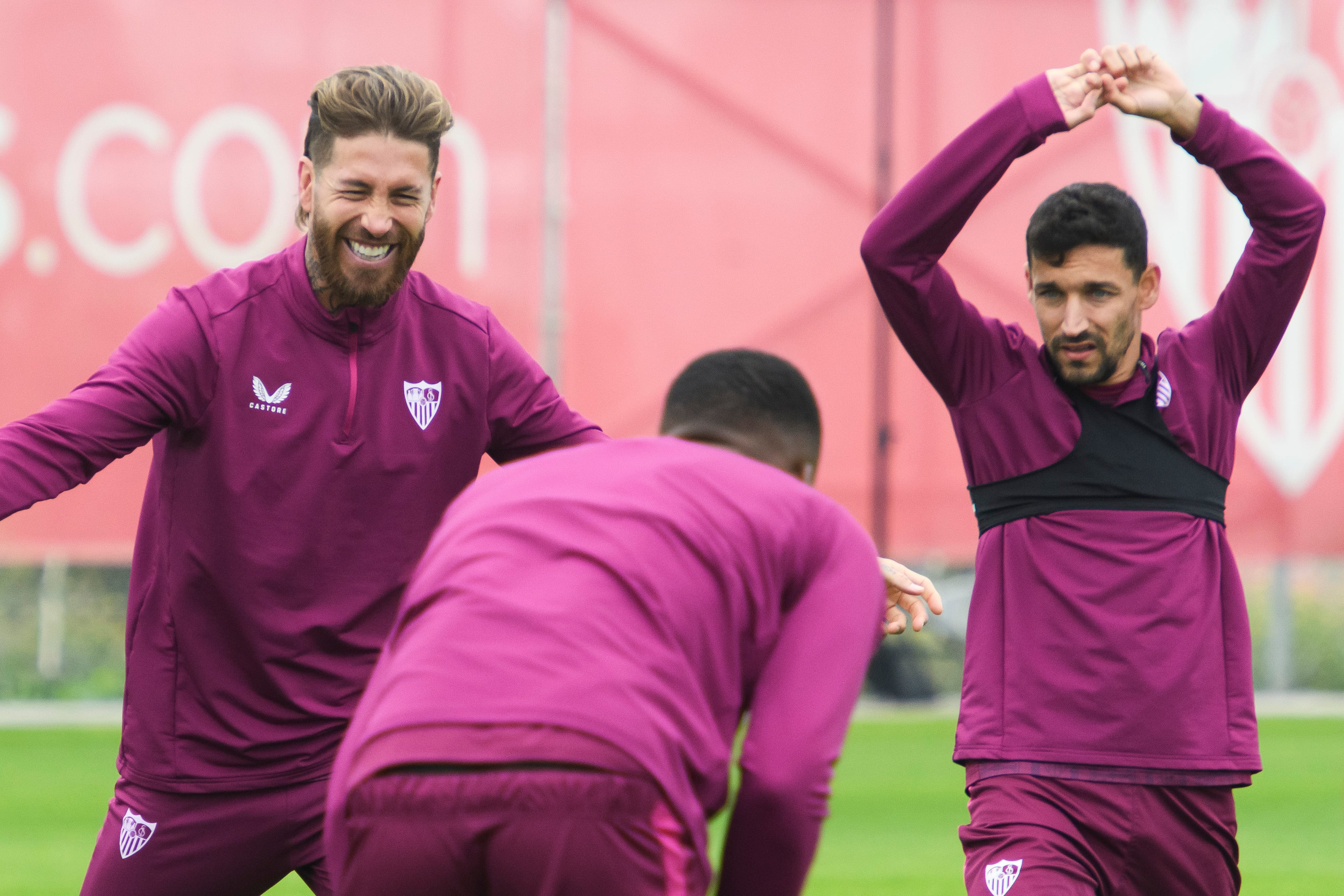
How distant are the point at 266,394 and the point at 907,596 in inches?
53.9

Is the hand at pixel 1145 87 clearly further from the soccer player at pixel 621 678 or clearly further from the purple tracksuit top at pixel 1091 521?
the soccer player at pixel 621 678

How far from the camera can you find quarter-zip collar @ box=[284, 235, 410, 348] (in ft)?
11.1

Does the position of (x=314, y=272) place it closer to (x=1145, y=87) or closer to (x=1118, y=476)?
(x=1118, y=476)

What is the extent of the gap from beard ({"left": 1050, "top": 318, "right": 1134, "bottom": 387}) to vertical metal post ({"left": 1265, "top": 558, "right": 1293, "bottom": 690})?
26.2 ft

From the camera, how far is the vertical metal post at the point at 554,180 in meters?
10.2

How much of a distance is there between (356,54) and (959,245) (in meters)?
4.10

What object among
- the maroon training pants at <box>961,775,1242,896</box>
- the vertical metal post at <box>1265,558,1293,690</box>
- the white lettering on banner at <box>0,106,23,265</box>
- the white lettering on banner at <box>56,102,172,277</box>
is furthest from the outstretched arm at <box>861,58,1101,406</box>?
the vertical metal post at <box>1265,558,1293,690</box>

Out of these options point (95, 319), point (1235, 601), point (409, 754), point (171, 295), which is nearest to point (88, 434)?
point (171, 295)

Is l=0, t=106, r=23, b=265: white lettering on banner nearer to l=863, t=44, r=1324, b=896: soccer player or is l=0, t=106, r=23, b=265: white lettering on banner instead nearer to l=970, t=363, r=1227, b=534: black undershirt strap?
l=863, t=44, r=1324, b=896: soccer player

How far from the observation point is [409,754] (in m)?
2.12

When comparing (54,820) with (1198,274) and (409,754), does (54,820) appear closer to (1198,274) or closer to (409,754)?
(409,754)

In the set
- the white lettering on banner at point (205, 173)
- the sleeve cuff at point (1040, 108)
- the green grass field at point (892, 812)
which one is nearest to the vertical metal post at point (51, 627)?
the green grass field at point (892, 812)

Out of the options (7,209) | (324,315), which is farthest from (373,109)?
(7,209)

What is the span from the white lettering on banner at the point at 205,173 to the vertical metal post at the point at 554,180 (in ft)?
5.21
